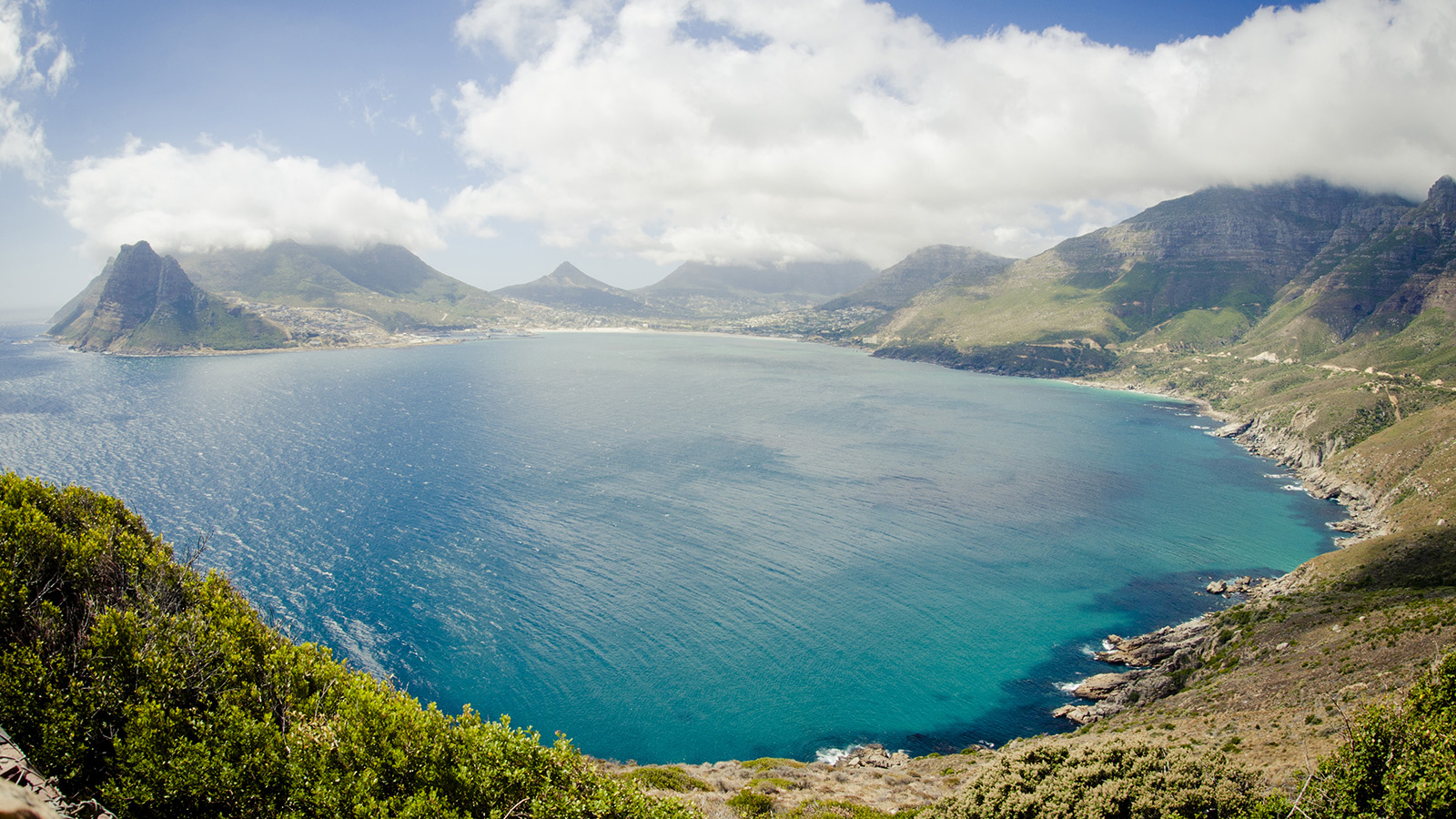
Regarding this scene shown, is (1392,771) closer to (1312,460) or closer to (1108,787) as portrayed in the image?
(1108,787)

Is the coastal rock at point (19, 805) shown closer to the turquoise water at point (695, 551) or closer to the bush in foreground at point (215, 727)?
the bush in foreground at point (215, 727)

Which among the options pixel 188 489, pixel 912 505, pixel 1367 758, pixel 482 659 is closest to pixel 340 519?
pixel 188 489

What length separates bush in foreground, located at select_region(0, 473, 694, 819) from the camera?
845 inches

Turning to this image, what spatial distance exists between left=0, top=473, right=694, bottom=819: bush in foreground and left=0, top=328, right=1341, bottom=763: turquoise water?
2712 centimetres

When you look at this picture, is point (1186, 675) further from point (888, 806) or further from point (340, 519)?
point (340, 519)

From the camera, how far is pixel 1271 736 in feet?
132

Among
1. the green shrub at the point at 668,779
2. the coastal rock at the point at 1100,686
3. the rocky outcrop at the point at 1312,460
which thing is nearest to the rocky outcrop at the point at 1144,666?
the coastal rock at the point at 1100,686

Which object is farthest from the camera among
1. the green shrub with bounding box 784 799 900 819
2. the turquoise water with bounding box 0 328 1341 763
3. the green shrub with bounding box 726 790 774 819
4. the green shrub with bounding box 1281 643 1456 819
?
the turquoise water with bounding box 0 328 1341 763

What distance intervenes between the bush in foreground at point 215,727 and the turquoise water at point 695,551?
27.1m

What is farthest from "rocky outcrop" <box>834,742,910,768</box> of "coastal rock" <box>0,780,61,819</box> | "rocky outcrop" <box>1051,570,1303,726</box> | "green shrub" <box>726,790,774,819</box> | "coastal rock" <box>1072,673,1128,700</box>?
"coastal rock" <box>0,780,61,819</box>

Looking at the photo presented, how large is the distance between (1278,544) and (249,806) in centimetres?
12666

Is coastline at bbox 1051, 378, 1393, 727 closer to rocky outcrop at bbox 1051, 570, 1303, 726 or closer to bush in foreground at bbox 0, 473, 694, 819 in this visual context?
rocky outcrop at bbox 1051, 570, 1303, 726

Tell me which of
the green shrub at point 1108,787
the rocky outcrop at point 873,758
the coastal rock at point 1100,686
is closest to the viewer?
the green shrub at point 1108,787

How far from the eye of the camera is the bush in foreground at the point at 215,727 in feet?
70.4
